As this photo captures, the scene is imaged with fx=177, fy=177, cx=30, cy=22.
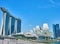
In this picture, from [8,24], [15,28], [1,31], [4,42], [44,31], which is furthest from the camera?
[44,31]

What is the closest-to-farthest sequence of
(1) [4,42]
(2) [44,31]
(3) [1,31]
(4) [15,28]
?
(1) [4,42], (3) [1,31], (4) [15,28], (2) [44,31]

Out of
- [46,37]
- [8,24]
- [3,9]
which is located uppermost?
[3,9]

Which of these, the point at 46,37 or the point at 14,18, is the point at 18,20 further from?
the point at 46,37

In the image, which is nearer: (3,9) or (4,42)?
(4,42)

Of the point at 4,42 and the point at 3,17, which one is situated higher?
the point at 3,17

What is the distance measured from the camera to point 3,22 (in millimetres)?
81500

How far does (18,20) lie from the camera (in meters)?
110

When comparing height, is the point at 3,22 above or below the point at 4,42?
above

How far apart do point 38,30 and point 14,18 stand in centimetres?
2118

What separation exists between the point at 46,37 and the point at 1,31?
112 feet

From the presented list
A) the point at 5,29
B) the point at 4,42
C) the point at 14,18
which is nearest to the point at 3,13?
the point at 5,29

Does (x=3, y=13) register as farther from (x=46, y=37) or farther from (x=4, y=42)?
(x=4, y=42)

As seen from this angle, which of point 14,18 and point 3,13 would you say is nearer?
point 3,13

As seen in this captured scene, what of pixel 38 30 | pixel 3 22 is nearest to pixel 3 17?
pixel 3 22
